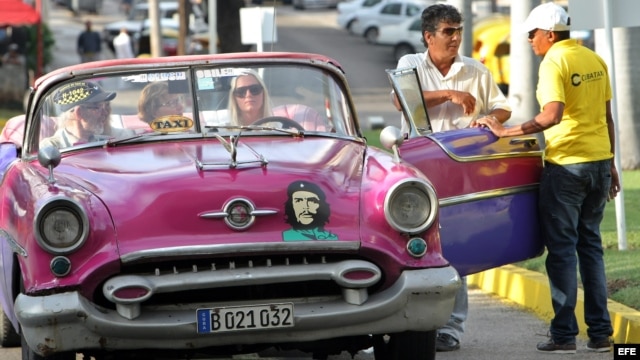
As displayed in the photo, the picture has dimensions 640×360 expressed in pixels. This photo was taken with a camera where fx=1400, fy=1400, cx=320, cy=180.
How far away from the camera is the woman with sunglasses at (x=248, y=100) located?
24.9 feet

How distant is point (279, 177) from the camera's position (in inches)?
256

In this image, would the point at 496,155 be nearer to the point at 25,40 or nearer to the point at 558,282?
the point at 558,282

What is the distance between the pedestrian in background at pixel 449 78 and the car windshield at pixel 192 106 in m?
0.80

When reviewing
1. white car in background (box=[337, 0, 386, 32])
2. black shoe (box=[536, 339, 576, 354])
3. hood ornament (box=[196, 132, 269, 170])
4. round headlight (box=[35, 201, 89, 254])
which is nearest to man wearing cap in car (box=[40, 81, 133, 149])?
hood ornament (box=[196, 132, 269, 170])

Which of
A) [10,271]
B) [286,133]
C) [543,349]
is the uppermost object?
[286,133]

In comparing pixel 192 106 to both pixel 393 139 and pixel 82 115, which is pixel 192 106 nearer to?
pixel 82 115

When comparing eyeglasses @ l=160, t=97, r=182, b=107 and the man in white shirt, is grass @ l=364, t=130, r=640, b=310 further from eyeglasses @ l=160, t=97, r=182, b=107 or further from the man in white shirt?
eyeglasses @ l=160, t=97, r=182, b=107

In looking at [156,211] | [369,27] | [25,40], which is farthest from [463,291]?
[369,27]

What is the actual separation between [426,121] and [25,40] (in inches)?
1126

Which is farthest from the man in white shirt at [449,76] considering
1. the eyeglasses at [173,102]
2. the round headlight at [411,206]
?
the round headlight at [411,206]

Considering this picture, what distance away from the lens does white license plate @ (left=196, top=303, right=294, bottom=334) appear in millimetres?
6152

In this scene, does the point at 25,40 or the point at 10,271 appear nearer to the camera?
the point at 10,271

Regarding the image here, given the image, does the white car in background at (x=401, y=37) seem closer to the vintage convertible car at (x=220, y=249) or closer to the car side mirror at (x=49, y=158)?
the vintage convertible car at (x=220, y=249)

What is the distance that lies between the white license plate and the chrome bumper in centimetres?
3
